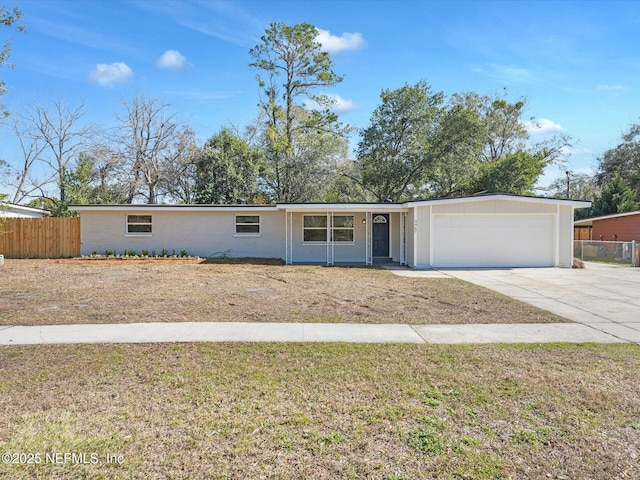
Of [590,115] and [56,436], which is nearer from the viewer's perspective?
[56,436]

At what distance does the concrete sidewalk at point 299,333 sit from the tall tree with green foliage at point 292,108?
21307 millimetres

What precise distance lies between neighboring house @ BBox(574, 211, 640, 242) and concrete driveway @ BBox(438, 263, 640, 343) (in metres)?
10.6

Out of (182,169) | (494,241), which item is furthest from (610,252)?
(182,169)

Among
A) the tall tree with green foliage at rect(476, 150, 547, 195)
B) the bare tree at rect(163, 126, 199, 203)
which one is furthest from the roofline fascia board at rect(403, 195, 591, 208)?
the bare tree at rect(163, 126, 199, 203)

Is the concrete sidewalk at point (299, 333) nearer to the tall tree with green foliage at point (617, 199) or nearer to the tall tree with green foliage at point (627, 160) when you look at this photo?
the tall tree with green foliage at point (617, 199)

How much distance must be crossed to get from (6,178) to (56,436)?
36.1 m

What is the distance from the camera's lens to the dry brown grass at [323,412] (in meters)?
2.65

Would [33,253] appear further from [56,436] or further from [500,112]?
[500,112]

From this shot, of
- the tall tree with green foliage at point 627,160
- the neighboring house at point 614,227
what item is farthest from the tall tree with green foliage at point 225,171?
the tall tree with green foliage at point 627,160

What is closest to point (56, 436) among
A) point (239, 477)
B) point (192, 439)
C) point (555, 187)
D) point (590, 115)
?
point (192, 439)

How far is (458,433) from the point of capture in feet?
10.0

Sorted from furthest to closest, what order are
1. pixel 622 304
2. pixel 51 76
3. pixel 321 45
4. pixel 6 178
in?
pixel 6 178
pixel 321 45
pixel 51 76
pixel 622 304

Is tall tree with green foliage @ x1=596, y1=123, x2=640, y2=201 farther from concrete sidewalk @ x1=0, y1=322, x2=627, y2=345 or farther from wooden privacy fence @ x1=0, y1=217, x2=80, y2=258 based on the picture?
wooden privacy fence @ x1=0, y1=217, x2=80, y2=258

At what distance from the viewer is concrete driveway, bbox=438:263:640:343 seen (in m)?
6.84
